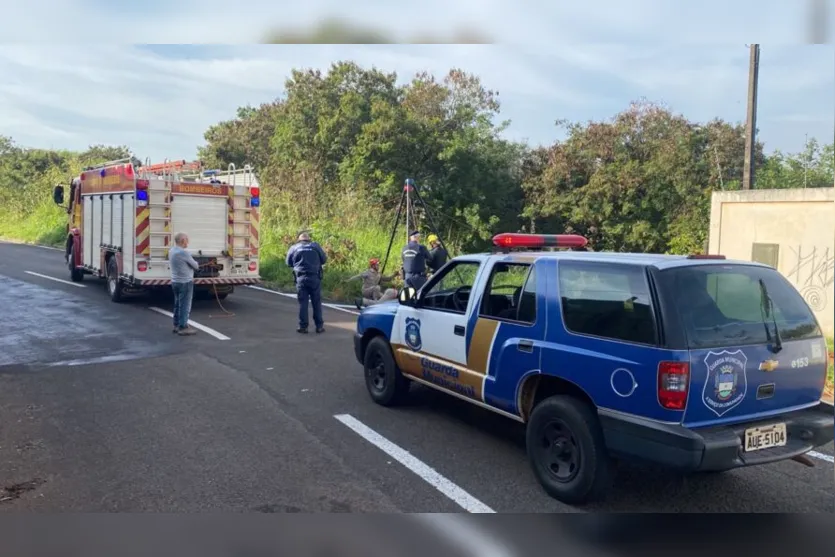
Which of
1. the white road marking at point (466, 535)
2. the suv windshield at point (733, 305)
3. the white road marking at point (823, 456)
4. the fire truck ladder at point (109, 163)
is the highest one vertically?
the fire truck ladder at point (109, 163)

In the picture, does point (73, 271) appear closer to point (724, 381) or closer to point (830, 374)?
point (724, 381)

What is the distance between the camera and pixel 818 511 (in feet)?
15.0

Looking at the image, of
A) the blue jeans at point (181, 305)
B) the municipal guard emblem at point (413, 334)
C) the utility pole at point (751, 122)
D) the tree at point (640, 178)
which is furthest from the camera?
the blue jeans at point (181, 305)

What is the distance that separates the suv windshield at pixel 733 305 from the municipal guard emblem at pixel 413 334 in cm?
254

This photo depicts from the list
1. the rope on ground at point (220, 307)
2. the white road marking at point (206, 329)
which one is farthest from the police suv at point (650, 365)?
the rope on ground at point (220, 307)

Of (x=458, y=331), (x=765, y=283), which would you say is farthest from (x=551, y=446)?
(x=765, y=283)

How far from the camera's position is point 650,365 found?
13.3 feet

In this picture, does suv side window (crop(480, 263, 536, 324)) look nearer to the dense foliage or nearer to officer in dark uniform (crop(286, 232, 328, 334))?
the dense foliage

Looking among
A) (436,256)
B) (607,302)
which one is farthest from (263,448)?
(436,256)

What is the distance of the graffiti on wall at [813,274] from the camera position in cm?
407

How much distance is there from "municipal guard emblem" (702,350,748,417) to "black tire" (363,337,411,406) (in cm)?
316

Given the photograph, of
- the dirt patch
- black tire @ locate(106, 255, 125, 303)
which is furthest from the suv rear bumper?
black tire @ locate(106, 255, 125, 303)

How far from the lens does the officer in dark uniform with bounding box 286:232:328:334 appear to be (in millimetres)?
10828

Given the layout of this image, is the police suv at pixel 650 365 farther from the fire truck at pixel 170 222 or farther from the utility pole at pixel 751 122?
the fire truck at pixel 170 222
